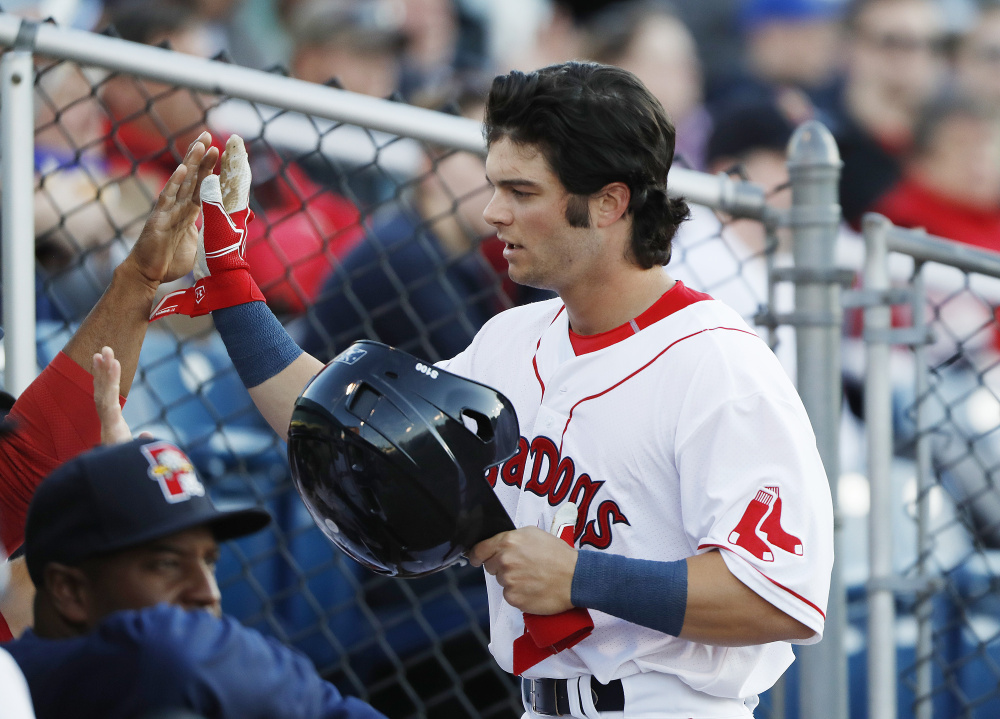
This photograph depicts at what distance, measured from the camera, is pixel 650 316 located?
194cm

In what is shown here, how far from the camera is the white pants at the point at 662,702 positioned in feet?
6.00

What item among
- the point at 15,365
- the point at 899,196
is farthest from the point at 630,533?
the point at 899,196

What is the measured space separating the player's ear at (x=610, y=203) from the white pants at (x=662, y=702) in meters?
0.74

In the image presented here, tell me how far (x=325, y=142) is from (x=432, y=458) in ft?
5.91

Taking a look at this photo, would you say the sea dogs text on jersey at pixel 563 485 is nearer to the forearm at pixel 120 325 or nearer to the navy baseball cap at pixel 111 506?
the navy baseball cap at pixel 111 506

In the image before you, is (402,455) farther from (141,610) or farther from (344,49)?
(344,49)

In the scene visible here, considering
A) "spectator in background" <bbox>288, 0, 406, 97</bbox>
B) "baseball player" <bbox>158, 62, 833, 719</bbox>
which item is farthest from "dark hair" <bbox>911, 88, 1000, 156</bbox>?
"baseball player" <bbox>158, 62, 833, 719</bbox>

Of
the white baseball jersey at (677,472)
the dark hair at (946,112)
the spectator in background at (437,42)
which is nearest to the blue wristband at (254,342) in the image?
the white baseball jersey at (677,472)

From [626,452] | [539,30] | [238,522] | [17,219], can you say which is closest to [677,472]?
[626,452]

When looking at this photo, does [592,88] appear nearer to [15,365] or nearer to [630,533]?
[630,533]

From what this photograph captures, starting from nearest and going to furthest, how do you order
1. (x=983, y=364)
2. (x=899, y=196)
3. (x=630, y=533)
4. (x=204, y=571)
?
(x=204, y=571)
(x=630, y=533)
(x=983, y=364)
(x=899, y=196)

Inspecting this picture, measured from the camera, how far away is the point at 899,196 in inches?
217

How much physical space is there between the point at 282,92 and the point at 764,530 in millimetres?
1253

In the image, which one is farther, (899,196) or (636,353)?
(899,196)
